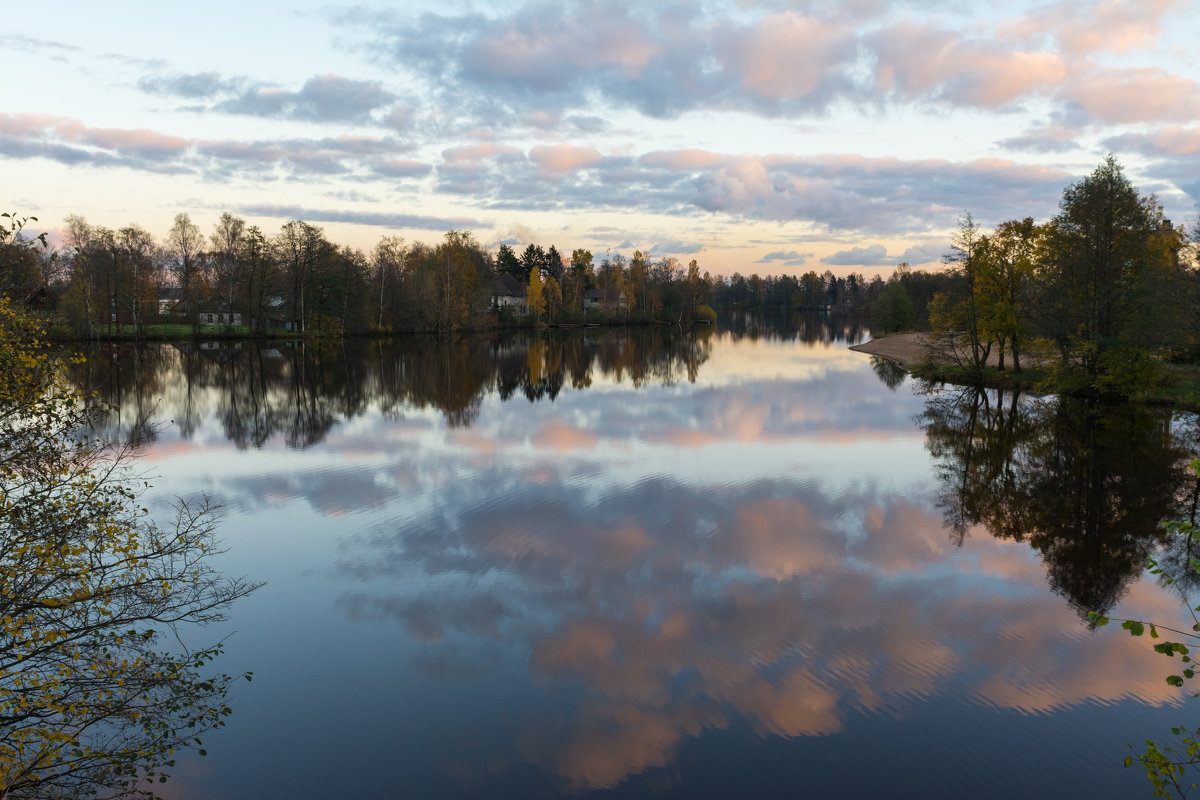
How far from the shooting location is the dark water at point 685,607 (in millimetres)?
7527

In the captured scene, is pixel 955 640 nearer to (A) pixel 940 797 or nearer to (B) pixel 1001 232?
(A) pixel 940 797

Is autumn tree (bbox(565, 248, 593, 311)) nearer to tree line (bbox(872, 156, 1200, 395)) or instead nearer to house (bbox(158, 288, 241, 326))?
house (bbox(158, 288, 241, 326))

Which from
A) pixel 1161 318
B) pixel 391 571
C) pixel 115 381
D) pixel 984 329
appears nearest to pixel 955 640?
pixel 391 571

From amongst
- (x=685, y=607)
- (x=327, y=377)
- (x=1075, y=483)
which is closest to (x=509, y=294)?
(x=327, y=377)

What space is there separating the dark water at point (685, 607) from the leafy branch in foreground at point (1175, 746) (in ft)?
1.13

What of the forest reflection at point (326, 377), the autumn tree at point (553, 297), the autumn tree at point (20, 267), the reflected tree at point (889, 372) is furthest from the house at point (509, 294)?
the autumn tree at point (20, 267)

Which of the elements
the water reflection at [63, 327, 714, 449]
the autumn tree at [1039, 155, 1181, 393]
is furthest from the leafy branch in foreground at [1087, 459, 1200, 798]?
the autumn tree at [1039, 155, 1181, 393]

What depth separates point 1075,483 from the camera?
18.5 meters

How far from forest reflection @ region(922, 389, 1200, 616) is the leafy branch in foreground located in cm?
118

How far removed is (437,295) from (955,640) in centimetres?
7729

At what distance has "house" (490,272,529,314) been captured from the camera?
350ft

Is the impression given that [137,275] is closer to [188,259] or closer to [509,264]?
[188,259]

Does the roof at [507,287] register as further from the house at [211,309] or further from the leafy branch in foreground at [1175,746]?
the leafy branch in foreground at [1175,746]

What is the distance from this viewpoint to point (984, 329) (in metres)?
39.1
